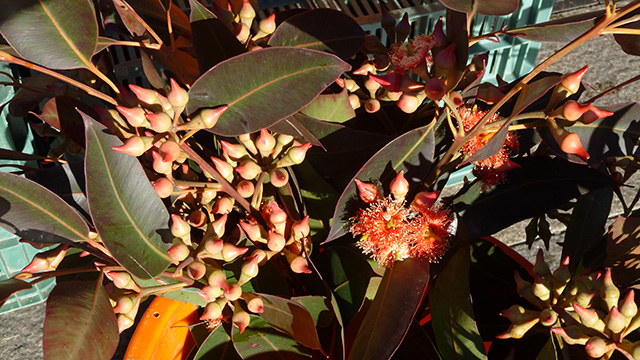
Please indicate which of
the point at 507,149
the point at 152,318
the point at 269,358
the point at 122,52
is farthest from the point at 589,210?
the point at 122,52

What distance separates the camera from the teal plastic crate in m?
0.88

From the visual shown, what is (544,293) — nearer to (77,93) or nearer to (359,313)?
(359,313)

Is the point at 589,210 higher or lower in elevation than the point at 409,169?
lower

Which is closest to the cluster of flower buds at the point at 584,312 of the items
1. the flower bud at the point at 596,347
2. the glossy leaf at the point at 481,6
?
the flower bud at the point at 596,347

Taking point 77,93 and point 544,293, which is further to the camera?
point 77,93

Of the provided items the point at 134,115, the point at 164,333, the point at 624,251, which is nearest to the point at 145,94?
the point at 134,115

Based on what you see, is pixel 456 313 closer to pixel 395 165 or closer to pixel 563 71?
pixel 395 165

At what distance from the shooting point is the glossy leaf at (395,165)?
1.61 ft

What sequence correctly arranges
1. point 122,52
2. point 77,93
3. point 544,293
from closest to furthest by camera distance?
1. point 544,293
2. point 77,93
3. point 122,52

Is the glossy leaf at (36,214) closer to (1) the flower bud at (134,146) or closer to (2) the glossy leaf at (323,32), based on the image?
(1) the flower bud at (134,146)

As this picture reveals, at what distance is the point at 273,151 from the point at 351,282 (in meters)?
0.14

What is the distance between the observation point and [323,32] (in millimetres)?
530

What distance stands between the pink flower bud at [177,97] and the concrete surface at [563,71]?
31.4 inches

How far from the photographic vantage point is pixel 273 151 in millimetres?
524
